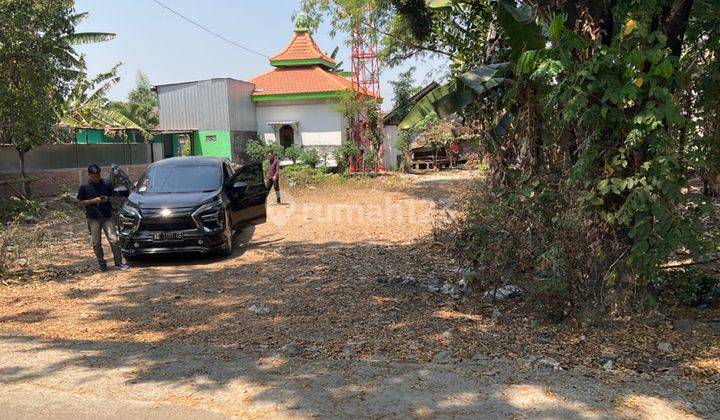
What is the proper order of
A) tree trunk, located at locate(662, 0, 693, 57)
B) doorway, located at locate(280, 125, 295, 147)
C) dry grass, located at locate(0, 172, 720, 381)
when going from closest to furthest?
dry grass, located at locate(0, 172, 720, 381) < tree trunk, located at locate(662, 0, 693, 57) < doorway, located at locate(280, 125, 295, 147)

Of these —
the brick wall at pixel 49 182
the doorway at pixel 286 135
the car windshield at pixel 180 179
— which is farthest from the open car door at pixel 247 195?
the doorway at pixel 286 135

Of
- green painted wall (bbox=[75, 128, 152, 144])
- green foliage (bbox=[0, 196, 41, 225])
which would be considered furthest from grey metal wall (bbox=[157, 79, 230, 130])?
green foliage (bbox=[0, 196, 41, 225])

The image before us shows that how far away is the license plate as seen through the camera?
341 inches

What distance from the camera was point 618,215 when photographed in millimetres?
4680

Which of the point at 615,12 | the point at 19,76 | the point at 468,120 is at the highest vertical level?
the point at 19,76

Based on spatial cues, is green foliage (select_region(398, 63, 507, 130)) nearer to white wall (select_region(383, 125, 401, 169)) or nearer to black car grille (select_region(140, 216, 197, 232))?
black car grille (select_region(140, 216, 197, 232))

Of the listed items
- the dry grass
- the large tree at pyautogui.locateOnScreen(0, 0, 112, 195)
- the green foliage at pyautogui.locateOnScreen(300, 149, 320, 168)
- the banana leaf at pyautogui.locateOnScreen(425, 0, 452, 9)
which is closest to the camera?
the dry grass

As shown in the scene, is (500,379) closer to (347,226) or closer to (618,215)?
(618,215)

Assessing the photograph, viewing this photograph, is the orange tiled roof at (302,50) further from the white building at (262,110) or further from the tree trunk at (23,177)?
the tree trunk at (23,177)

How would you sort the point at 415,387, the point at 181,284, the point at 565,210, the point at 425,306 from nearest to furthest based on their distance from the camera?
the point at 415,387, the point at 565,210, the point at 425,306, the point at 181,284

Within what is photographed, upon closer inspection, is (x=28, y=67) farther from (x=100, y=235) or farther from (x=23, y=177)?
(x=100, y=235)

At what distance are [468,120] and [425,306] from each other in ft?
10.1

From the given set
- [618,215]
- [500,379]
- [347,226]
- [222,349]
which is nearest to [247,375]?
[222,349]

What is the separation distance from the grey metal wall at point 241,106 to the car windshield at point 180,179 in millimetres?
17623
